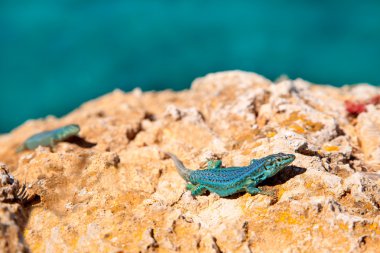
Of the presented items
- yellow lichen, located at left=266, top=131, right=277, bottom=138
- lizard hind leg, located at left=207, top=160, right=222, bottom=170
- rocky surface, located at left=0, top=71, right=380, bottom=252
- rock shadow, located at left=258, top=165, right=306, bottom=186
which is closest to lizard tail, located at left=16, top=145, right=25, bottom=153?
rocky surface, located at left=0, top=71, right=380, bottom=252

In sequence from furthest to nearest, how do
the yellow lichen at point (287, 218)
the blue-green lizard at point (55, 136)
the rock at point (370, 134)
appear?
the blue-green lizard at point (55, 136) → the rock at point (370, 134) → the yellow lichen at point (287, 218)

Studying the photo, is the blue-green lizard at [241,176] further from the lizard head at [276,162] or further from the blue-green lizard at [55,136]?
the blue-green lizard at [55,136]

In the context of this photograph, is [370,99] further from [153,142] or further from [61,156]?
[61,156]

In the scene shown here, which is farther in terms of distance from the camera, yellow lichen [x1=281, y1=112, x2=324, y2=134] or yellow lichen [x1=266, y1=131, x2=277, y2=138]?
yellow lichen [x1=281, y1=112, x2=324, y2=134]

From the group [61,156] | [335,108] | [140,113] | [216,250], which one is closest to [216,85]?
[140,113]

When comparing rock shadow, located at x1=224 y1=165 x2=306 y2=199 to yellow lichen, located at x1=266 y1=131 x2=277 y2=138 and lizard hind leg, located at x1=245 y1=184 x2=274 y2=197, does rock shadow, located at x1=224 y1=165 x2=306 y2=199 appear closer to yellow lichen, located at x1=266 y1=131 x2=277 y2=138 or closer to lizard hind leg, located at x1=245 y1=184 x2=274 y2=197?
lizard hind leg, located at x1=245 y1=184 x2=274 y2=197

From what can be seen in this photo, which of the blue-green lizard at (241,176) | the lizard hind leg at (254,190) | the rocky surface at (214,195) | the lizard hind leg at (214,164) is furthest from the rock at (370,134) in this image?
the lizard hind leg at (214,164)
